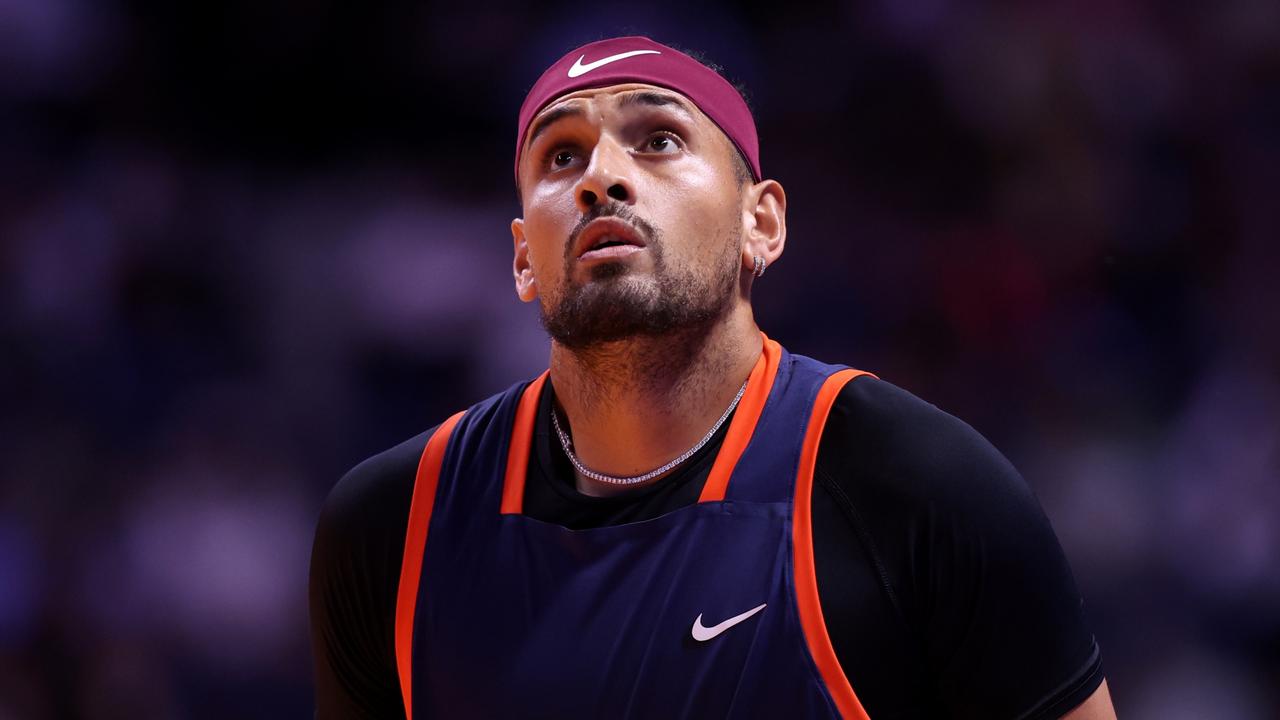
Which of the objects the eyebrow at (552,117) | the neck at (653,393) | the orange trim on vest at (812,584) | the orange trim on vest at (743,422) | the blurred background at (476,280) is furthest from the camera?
the blurred background at (476,280)

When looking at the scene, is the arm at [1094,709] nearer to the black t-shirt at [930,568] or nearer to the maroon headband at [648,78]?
the black t-shirt at [930,568]

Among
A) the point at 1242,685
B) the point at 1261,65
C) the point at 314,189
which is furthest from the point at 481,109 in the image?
the point at 1242,685

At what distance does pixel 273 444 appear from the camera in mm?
4453

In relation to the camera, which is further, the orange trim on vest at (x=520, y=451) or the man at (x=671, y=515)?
the orange trim on vest at (x=520, y=451)

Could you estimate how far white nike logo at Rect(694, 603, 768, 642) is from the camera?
6.26 ft

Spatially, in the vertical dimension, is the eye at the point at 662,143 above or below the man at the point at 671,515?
above

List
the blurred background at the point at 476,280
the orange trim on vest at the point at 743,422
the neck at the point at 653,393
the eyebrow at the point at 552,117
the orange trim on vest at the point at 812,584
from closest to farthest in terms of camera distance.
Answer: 1. the orange trim on vest at the point at 812,584
2. the orange trim on vest at the point at 743,422
3. the neck at the point at 653,393
4. the eyebrow at the point at 552,117
5. the blurred background at the point at 476,280

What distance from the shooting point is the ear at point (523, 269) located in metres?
2.37

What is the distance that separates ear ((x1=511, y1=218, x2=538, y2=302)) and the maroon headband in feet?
0.43

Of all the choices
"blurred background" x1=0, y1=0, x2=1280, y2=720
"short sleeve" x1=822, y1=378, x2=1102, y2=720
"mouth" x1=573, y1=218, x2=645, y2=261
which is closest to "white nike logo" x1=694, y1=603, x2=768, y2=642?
"short sleeve" x1=822, y1=378, x2=1102, y2=720

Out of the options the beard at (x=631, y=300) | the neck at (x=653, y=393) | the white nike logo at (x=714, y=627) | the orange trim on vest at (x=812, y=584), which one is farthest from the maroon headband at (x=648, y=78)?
the white nike logo at (x=714, y=627)

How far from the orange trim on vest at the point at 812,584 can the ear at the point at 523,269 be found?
0.64 meters

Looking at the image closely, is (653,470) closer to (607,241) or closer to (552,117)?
(607,241)

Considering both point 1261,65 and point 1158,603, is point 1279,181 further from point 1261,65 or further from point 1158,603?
point 1158,603
